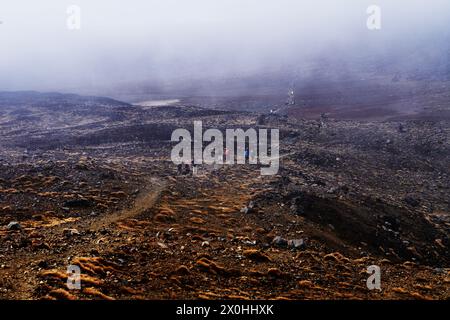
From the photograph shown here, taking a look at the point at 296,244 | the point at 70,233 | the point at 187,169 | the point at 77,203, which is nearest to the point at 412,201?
the point at 296,244

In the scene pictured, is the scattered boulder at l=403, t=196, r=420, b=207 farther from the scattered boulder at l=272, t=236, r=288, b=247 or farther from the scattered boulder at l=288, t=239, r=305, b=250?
the scattered boulder at l=272, t=236, r=288, b=247

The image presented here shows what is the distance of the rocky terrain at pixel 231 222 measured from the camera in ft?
47.2

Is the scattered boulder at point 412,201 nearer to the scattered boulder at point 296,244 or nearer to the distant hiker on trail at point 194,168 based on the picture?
the scattered boulder at point 296,244

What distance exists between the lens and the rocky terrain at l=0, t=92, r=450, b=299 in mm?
14391

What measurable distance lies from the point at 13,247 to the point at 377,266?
600 inches

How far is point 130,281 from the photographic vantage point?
13766 mm

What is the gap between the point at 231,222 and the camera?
22.2m

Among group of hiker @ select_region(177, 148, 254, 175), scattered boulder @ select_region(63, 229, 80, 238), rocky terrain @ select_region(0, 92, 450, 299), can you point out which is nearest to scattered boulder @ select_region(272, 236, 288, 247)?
rocky terrain @ select_region(0, 92, 450, 299)

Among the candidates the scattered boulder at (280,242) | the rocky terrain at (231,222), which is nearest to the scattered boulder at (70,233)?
the rocky terrain at (231,222)

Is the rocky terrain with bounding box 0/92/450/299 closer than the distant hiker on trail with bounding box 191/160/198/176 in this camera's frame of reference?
Yes

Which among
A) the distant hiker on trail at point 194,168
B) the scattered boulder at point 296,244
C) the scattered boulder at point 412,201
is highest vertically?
the distant hiker on trail at point 194,168

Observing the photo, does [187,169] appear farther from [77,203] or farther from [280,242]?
[280,242]

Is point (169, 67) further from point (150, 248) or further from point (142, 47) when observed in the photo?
point (150, 248)
